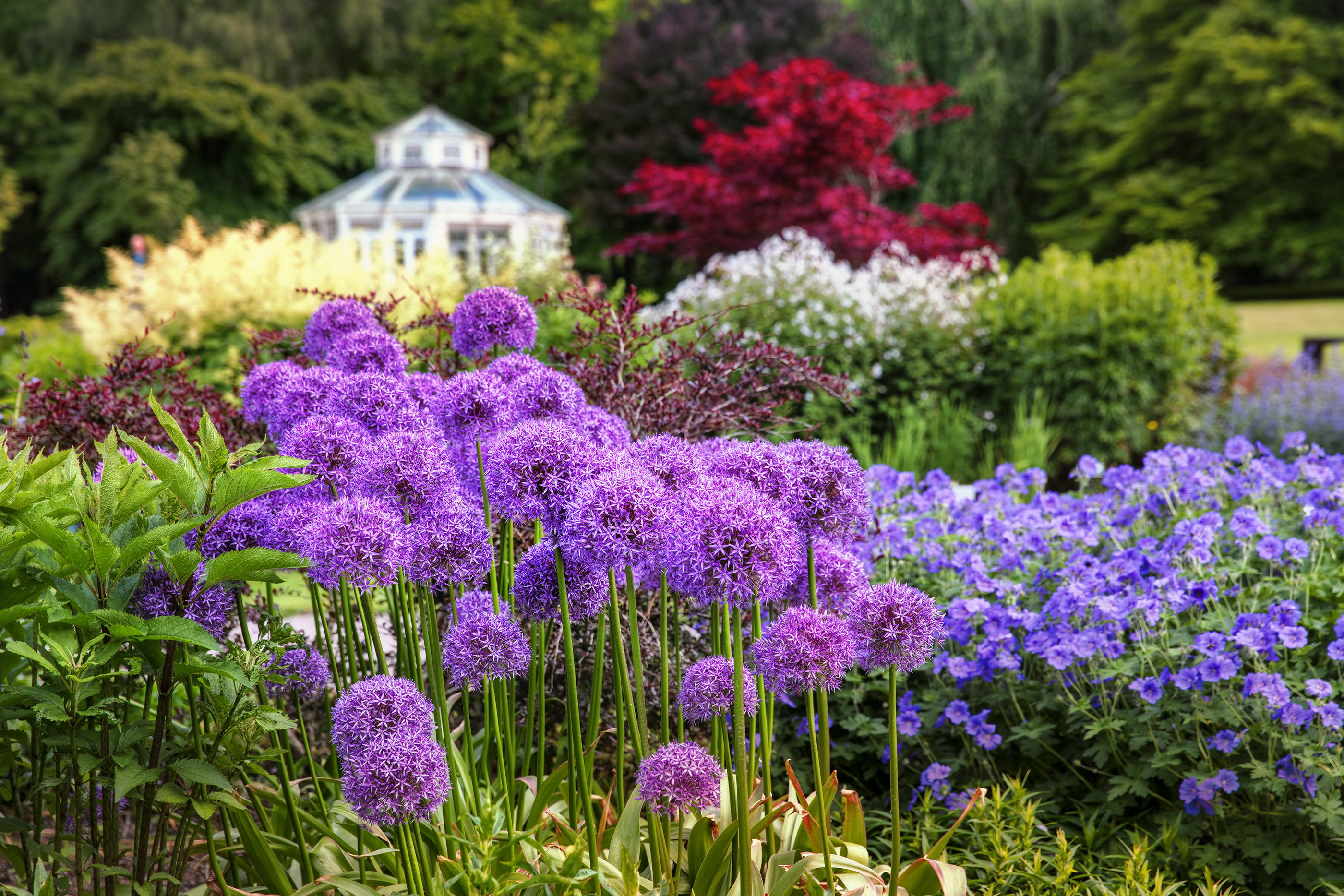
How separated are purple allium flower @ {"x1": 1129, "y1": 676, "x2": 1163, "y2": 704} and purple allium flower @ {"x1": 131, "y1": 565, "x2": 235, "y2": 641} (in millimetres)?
2058

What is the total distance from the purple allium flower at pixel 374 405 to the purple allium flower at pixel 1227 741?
2.00 meters

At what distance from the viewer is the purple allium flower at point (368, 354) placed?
7.31 feet

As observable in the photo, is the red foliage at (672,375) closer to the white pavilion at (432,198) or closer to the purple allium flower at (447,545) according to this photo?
the purple allium flower at (447,545)

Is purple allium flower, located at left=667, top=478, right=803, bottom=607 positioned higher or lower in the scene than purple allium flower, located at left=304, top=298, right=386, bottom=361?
lower

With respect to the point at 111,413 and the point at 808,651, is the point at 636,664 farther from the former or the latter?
the point at 111,413

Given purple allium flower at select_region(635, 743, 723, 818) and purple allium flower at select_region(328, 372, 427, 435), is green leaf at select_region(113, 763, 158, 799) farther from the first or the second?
purple allium flower at select_region(635, 743, 723, 818)

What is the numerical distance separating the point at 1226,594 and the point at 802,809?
5.35 ft

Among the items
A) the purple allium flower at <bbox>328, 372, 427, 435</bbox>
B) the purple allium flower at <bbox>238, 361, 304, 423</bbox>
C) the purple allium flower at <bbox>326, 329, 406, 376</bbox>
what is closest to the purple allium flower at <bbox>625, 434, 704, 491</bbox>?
the purple allium flower at <bbox>328, 372, 427, 435</bbox>

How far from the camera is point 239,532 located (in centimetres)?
174

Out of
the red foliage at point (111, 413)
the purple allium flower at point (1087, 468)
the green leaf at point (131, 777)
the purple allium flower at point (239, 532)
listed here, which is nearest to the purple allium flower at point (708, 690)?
the purple allium flower at point (239, 532)

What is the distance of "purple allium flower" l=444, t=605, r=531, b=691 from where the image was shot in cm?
167

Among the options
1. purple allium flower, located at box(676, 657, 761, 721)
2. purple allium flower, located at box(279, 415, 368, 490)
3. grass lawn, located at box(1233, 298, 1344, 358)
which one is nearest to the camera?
purple allium flower, located at box(676, 657, 761, 721)

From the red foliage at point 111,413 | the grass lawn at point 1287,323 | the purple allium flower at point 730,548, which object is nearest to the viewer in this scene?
the purple allium flower at point 730,548

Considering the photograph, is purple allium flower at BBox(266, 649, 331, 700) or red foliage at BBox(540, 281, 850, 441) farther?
red foliage at BBox(540, 281, 850, 441)
